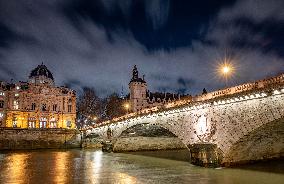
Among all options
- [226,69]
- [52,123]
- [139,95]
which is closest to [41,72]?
[52,123]

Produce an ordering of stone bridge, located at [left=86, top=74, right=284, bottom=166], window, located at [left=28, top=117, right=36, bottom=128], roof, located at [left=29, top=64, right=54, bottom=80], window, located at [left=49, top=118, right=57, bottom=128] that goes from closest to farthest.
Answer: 1. stone bridge, located at [left=86, top=74, right=284, bottom=166]
2. window, located at [left=28, top=117, right=36, bottom=128]
3. window, located at [left=49, top=118, right=57, bottom=128]
4. roof, located at [left=29, top=64, right=54, bottom=80]

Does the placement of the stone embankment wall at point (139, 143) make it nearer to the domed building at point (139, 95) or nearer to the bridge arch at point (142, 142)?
the bridge arch at point (142, 142)

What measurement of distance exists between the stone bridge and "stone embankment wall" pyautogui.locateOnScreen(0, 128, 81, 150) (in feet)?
136

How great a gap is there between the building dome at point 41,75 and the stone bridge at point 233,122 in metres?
71.9

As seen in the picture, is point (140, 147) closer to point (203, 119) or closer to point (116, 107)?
point (203, 119)

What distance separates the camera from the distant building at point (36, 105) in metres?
75.9

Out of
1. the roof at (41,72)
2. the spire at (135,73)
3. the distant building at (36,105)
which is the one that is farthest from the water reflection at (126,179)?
the roof at (41,72)

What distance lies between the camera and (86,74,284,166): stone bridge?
66.2 ft

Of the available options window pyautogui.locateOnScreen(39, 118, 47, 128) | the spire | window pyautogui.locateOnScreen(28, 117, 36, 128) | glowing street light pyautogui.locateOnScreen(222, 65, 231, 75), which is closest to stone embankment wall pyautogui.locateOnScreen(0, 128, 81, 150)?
window pyautogui.locateOnScreen(28, 117, 36, 128)

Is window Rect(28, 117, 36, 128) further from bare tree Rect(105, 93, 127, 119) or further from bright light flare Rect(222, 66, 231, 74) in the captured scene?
bright light flare Rect(222, 66, 231, 74)

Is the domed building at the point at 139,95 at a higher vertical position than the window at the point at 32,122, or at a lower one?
higher

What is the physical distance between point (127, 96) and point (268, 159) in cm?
7977

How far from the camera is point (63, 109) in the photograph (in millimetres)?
84188

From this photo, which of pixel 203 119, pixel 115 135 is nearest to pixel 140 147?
pixel 115 135
